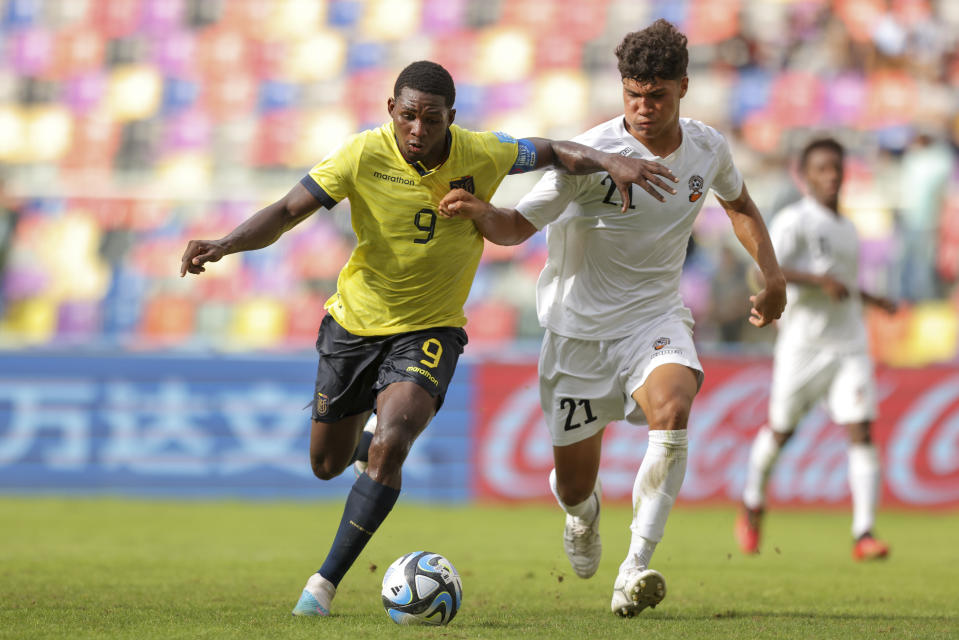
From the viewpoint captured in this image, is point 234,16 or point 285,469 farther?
→ point 234,16

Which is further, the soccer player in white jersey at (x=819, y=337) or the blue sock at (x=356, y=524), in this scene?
the soccer player in white jersey at (x=819, y=337)

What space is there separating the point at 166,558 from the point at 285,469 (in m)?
4.52

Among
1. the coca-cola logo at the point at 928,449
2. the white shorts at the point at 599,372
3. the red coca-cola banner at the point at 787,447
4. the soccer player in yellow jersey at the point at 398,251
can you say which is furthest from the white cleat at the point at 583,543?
the coca-cola logo at the point at 928,449

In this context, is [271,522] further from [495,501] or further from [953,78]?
[953,78]

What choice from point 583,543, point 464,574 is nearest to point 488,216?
point 583,543

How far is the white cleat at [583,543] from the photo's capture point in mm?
6555

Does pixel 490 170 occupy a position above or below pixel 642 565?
above

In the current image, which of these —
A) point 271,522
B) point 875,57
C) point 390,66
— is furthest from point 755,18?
point 271,522

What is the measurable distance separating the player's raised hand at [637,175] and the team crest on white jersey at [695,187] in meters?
0.33

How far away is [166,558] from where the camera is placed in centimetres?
805

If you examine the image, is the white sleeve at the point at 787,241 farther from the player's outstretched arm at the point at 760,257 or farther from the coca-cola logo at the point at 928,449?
the coca-cola logo at the point at 928,449

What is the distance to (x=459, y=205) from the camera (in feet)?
17.4

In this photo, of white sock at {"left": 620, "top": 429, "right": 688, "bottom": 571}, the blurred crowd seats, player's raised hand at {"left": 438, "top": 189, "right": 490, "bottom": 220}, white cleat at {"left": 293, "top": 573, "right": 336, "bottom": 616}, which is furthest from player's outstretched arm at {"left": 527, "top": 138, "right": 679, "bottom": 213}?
the blurred crowd seats

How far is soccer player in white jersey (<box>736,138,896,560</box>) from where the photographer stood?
360 inches
